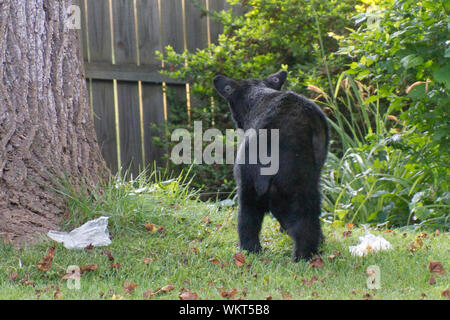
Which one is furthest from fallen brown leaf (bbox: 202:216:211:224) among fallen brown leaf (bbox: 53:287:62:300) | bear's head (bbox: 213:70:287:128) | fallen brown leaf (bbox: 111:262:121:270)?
fallen brown leaf (bbox: 53:287:62:300)

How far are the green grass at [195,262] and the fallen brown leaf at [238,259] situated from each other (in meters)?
0.04

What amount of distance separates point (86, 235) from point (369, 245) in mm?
1884

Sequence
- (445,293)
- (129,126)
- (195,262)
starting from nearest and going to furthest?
(445,293) → (195,262) → (129,126)

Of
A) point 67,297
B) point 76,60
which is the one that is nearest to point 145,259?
point 67,297

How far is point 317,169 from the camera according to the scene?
11.0ft

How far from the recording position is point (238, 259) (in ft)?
10.8

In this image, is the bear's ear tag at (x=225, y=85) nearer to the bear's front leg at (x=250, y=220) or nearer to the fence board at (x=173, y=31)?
the bear's front leg at (x=250, y=220)

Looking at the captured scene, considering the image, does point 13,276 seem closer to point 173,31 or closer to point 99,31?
point 99,31

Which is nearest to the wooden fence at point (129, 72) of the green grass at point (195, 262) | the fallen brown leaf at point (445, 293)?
the green grass at point (195, 262)

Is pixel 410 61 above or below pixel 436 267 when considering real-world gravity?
above

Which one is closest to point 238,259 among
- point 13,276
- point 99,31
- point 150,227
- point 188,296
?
point 188,296

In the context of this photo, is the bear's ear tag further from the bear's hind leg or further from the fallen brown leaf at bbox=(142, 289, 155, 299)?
the fallen brown leaf at bbox=(142, 289, 155, 299)
